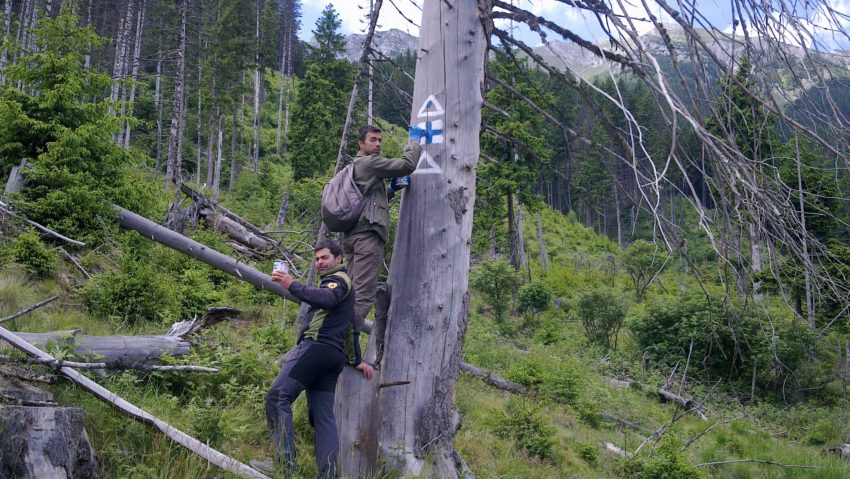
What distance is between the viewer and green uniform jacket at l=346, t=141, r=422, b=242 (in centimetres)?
430

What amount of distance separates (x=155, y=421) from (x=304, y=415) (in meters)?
1.40

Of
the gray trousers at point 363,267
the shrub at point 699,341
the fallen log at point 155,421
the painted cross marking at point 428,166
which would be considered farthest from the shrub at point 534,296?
the fallen log at point 155,421

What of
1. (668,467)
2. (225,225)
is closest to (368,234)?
(668,467)

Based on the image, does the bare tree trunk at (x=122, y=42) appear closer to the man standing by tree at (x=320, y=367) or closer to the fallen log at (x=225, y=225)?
the fallen log at (x=225, y=225)

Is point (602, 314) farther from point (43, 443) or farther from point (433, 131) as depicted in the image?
point (43, 443)

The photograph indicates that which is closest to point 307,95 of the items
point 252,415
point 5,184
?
point 5,184

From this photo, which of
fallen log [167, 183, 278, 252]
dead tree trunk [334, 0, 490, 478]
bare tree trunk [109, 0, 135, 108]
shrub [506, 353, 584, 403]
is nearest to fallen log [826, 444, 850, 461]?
shrub [506, 353, 584, 403]

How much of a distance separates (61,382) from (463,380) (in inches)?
236

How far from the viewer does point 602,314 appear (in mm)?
18562

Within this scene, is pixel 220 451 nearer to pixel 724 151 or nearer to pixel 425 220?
pixel 425 220

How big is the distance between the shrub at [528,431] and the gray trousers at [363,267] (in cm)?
306

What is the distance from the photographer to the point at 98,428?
3.95 m

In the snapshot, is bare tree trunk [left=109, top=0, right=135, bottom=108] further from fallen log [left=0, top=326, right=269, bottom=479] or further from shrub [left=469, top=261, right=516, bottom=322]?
fallen log [left=0, top=326, right=269, bottom=479]

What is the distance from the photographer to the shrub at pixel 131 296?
23.8ft
